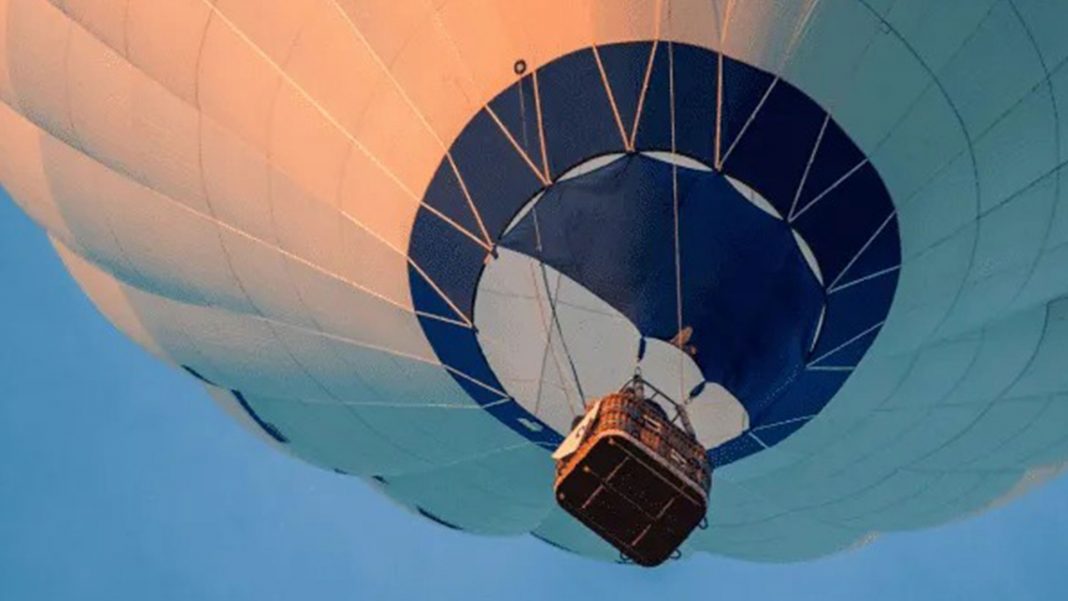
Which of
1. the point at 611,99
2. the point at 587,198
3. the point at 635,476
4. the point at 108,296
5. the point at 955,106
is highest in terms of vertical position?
the point at 955,106

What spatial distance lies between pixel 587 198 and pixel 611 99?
1.94 feet

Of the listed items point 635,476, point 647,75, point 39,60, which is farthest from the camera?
point 39,60

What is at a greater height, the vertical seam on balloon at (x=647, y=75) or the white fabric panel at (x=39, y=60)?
the vertical seam on balloon at (x=647, y=75)

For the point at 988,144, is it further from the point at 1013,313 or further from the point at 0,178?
the point at 0,178

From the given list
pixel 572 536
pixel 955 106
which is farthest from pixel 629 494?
pixel 572 536

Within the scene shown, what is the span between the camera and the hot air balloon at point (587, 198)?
341 inches

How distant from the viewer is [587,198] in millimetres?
8945

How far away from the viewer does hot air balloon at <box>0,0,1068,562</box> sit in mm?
8664

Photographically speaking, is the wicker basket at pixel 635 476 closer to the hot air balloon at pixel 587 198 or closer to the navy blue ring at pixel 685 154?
the hot air balloon at pixel 587 198

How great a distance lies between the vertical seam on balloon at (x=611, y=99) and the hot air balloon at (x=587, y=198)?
0.01 meters

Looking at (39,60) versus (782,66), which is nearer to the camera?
(782,66)

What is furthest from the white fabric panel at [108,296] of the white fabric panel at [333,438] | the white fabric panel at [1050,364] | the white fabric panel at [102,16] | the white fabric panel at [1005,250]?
the white fabric panel at [1050,364]

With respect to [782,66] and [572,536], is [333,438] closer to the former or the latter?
[572,536]

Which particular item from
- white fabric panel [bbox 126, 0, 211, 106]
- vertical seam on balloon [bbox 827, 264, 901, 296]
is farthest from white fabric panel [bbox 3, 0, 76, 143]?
vertical seam on balloon [bbox 827, 264, 901, 296]
